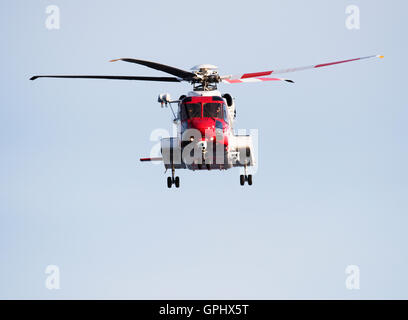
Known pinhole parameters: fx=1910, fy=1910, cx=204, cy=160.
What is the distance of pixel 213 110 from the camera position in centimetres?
10250

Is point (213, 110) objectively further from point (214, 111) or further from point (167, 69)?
point (167, 69)

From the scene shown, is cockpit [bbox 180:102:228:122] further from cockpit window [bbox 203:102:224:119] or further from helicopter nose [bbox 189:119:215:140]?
helicopter nose [bbox 189:119:215:140]

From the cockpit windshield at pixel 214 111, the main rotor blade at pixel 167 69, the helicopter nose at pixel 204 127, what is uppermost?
the main rotor blade at pixel 167 69

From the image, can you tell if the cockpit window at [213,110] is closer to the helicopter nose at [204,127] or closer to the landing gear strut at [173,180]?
the helicopter nose at [204,127]

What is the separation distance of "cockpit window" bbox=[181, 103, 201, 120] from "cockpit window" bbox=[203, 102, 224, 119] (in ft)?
1.23

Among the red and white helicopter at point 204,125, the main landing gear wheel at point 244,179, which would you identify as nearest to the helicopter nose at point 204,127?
the red and white helicopter at point 204,125

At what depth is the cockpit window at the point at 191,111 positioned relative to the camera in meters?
102

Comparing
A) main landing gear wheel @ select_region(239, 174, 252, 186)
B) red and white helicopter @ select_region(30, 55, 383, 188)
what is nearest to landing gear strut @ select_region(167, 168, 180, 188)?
red and white helicopter @ select_region(30, 55, 383, 188)

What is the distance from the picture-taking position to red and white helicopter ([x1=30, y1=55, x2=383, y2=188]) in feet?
332

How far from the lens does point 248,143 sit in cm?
10438

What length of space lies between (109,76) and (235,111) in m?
7.64

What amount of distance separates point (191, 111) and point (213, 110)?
3.90ft
